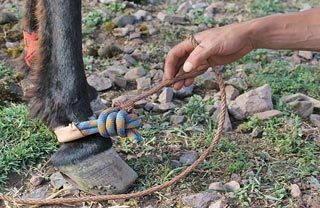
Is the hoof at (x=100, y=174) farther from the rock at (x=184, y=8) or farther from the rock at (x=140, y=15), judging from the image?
the rock at (x=184, y=8)

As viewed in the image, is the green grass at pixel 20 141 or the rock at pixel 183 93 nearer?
the green grass at pixel 20 141

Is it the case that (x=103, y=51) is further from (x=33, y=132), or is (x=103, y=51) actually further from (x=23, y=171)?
(x=23, y=171)

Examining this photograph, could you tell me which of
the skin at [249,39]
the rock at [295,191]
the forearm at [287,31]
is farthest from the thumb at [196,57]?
the rock at [295,191]

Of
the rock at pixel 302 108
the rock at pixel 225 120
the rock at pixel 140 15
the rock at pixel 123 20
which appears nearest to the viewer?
the rock at pixel 225 120

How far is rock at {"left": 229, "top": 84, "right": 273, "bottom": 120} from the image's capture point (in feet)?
8.17

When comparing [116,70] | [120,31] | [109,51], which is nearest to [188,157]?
[116,70]

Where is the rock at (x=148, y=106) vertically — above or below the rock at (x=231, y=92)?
below

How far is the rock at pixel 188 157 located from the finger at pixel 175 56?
0.35 meters

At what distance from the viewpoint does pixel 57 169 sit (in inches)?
85.3

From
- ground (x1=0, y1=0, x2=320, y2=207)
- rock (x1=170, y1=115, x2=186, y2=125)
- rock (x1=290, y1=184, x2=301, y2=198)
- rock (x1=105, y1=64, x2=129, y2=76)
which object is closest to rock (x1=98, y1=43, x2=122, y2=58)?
ground (x1=0, y1=0, x2=320, y2=207)

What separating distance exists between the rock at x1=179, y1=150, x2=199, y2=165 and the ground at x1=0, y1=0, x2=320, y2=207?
0.09ft

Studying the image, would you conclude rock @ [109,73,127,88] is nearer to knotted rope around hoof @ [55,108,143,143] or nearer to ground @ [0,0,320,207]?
ground @ [0,0,320,207]

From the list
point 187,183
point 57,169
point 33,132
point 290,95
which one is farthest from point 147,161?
point 290,95

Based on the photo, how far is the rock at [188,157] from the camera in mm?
2198
